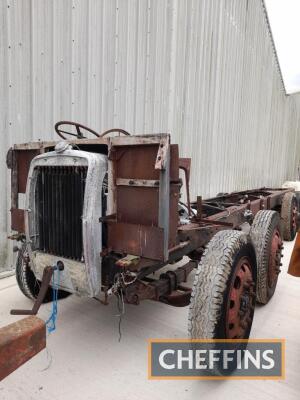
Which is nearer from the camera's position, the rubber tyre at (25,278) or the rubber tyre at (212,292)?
the rubber tyre at (212,292)

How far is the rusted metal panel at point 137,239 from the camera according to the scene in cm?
186

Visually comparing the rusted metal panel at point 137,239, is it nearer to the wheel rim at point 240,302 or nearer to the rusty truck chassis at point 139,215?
the rusty truck chassis at point 139,215

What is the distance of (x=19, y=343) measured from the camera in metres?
0.92

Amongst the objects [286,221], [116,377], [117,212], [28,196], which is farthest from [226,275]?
[286,221]

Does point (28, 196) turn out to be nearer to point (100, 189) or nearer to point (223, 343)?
point (100, 189)

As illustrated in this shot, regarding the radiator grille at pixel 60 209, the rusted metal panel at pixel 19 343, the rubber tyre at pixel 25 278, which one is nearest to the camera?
the rusted metal panel at pixel 19 343

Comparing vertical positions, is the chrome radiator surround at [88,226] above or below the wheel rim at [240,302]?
above

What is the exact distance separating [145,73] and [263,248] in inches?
146

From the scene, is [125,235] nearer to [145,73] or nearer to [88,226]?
[88,226]

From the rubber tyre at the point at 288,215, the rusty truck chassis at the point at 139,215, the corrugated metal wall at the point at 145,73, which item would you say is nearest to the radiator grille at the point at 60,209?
the rusty truck chassis at the point at 139,215

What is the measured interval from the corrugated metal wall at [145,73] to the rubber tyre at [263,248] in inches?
106

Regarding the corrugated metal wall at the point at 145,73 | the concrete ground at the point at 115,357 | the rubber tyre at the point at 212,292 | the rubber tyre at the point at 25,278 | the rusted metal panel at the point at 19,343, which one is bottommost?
the concrete ground at the point at 115,357

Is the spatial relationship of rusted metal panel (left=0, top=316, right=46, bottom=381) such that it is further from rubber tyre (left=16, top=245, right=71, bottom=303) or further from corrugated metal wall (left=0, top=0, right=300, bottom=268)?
corrugated metal wall (left=0, top=0, right=300, bottom=268)

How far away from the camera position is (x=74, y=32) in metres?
4.05
